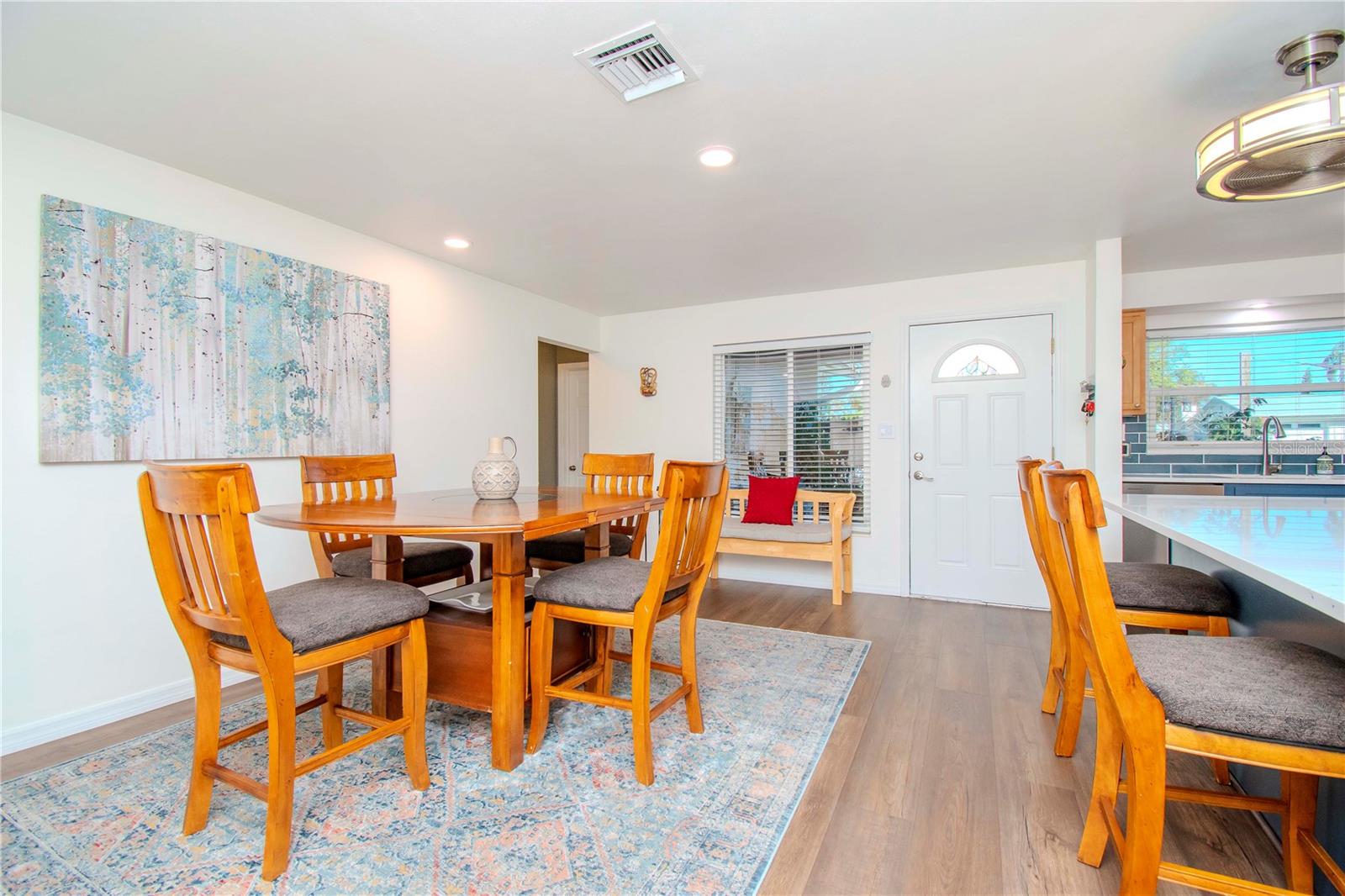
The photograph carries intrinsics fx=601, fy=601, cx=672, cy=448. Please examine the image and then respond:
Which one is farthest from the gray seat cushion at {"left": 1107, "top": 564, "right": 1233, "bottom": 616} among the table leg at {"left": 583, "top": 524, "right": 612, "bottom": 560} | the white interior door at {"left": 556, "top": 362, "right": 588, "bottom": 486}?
the white interior door at {"left": 556, "top": 362, "right": 588, "bottom": 486}

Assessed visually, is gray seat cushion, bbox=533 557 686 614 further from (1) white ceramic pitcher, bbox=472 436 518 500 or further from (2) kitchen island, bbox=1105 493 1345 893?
(2) kitchen island, bbox=1105 493 1345 893

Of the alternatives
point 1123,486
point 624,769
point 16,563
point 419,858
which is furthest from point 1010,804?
point 16,563

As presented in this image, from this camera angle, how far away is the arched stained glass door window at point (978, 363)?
409 cm

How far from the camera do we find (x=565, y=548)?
2.97 metres

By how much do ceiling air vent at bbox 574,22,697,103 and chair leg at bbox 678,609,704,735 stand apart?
1776mm

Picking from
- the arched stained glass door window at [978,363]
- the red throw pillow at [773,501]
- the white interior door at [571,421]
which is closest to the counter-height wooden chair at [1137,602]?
the arched stained glass door window at [978,363]

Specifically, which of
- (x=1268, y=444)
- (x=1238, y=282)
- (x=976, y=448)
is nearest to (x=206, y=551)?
(x=976, y=448)

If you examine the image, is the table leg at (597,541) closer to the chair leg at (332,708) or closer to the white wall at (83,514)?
the chair leg at (332,708)

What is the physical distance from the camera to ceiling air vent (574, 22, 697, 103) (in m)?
1.75

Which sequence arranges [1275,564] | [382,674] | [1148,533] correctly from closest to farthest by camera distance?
1. [1275,564]
2. [382,674]
3. [1148,533]

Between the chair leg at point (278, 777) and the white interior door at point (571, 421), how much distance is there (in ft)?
15.6

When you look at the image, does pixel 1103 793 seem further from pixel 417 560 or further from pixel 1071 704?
pixel 417 560

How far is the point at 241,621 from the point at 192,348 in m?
1.80

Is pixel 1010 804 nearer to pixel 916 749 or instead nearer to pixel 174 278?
pixel 916 749
